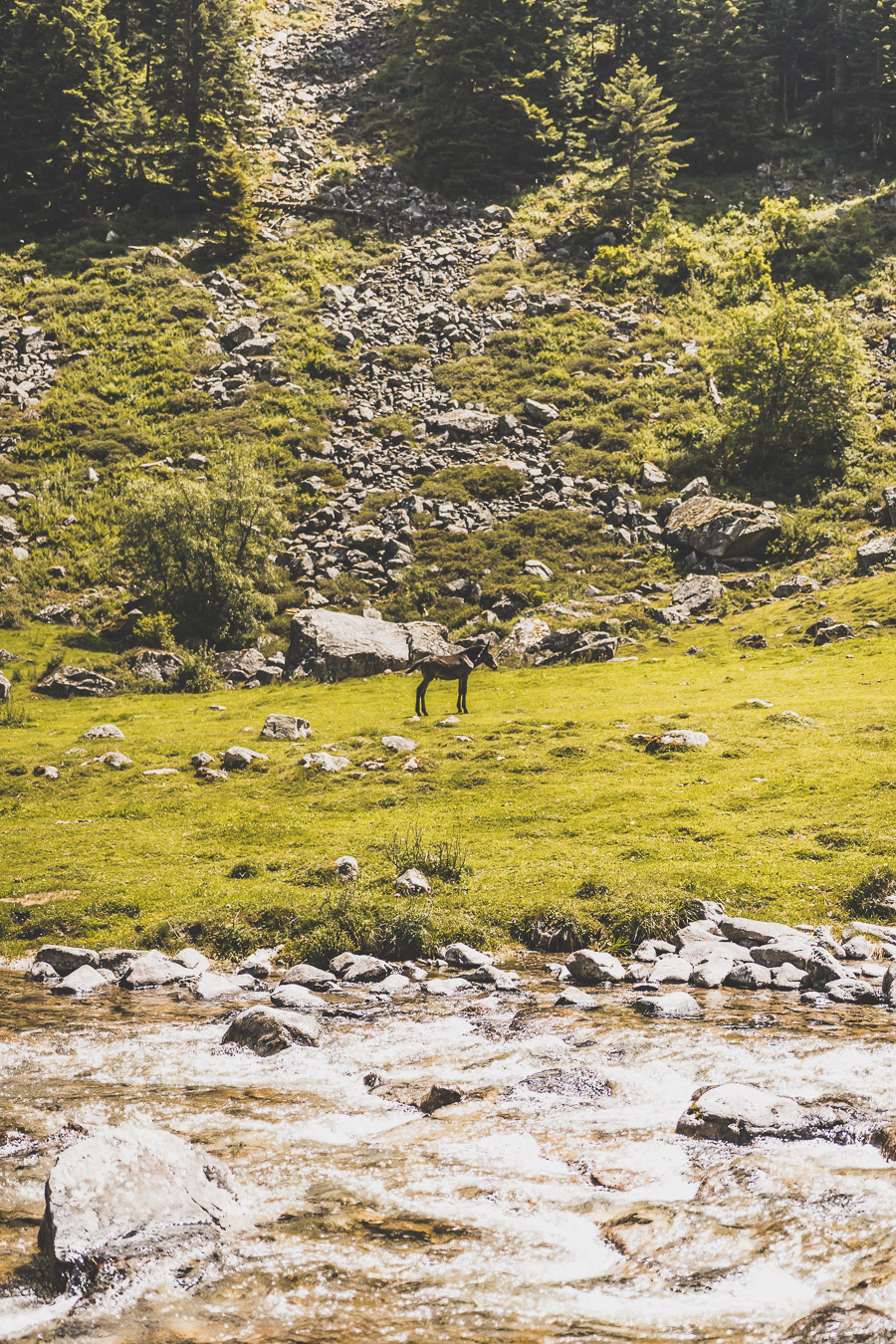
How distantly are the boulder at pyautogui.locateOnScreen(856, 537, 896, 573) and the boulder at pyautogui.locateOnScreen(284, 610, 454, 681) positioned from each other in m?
18.5

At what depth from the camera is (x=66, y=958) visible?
39.3 feet

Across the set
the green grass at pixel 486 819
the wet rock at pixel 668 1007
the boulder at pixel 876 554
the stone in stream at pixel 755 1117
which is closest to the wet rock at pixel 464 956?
the green grass at pixel 486 819

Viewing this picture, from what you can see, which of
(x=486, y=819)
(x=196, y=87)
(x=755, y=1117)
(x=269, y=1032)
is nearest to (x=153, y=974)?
(x=269, y=1032)

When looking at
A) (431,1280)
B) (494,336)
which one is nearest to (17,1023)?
(431,1280)

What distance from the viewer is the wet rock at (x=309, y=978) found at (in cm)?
1120

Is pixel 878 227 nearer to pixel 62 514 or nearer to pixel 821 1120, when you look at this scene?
pixel 62 514

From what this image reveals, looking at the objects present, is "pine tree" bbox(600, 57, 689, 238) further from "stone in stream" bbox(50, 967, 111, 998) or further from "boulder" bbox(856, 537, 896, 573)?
"stone in stream" bbox(50, 967, 111, 998)

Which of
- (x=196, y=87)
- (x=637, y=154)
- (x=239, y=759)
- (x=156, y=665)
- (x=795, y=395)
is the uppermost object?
(x=196, y=87)

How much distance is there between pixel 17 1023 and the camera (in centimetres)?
967

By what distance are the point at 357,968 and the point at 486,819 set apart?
6217mm

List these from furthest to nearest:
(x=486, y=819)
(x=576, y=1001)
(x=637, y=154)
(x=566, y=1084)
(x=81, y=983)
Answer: (x=637, y=154) → (x=486, y=819) → (x=81, y=983) → (x=576, y=1001) → (x=566, y=1084)

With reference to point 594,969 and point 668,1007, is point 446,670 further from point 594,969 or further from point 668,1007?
point 668,1007

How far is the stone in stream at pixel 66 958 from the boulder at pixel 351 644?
914 inches

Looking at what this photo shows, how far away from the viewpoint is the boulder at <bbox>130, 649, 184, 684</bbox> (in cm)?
3506
